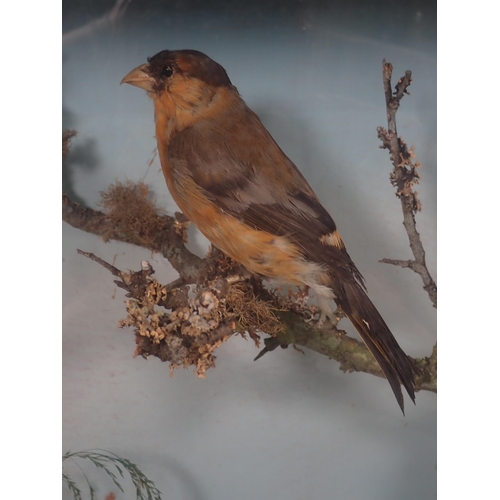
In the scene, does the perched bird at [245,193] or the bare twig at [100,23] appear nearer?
the perched bird at [245,193]

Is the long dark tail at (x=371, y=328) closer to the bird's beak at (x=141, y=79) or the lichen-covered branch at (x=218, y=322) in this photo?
the lichen-covered branch at (x=218, y=322)

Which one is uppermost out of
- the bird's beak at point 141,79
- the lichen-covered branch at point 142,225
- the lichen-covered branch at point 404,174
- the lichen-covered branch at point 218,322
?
the bird's beak at point 141,79

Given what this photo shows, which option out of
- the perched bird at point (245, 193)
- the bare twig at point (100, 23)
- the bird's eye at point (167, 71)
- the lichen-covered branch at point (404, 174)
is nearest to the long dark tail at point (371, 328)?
the perched bird at point (245, 193)

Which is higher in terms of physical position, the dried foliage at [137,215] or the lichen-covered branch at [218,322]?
the dried foliage at [137,215]

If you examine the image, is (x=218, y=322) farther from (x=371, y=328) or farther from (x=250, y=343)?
(x=371, y=328)

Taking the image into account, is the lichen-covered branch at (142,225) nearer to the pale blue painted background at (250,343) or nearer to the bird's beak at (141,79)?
the pale blue painted background at (250,343)

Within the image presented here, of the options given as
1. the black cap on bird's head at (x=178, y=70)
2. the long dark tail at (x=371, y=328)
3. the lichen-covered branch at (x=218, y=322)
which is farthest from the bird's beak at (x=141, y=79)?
the long dark tail at (x=371, y=328)
